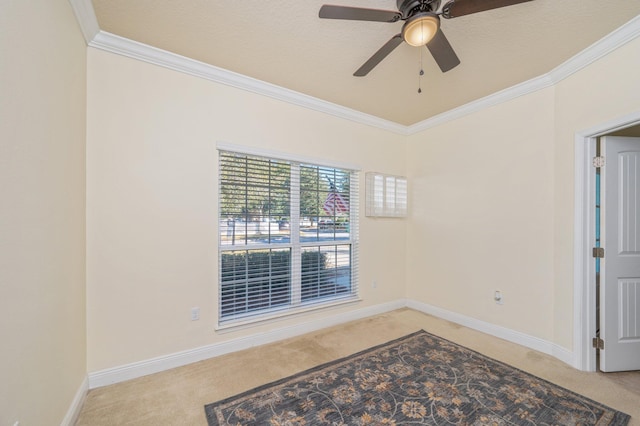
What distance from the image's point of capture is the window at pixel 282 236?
2783mm

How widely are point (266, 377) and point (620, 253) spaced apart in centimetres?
334

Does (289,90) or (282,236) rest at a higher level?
(289,90)

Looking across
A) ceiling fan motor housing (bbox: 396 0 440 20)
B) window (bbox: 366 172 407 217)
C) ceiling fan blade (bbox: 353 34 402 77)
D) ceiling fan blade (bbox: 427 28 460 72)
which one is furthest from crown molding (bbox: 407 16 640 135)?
ceiling fan blade (bbox: 353 34 402 77)

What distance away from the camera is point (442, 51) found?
1837mm

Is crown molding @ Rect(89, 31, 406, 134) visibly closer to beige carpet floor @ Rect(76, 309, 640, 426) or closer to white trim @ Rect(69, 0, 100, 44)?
white trim @ Rect(69, 0, 100, 44)

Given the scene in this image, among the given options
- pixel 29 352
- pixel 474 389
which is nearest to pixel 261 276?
pixel 29 352

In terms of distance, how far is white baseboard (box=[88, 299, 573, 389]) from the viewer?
2195mm

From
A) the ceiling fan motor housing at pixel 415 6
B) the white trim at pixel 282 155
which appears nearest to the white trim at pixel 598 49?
the ceiling fan motor housing at pixel 415 6

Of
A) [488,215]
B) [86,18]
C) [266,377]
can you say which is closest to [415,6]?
[86,18]

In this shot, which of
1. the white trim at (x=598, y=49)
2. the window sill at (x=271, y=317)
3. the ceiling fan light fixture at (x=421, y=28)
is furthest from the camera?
the window sill at (x=271, y=317)

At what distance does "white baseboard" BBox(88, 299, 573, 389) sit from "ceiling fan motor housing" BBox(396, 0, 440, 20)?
3081mm

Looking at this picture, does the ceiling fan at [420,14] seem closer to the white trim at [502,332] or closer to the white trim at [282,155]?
the white trim at [282,155]

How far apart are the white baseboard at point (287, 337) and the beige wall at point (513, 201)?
8cm

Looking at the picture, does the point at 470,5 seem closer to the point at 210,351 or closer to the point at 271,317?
the point at 271,317
